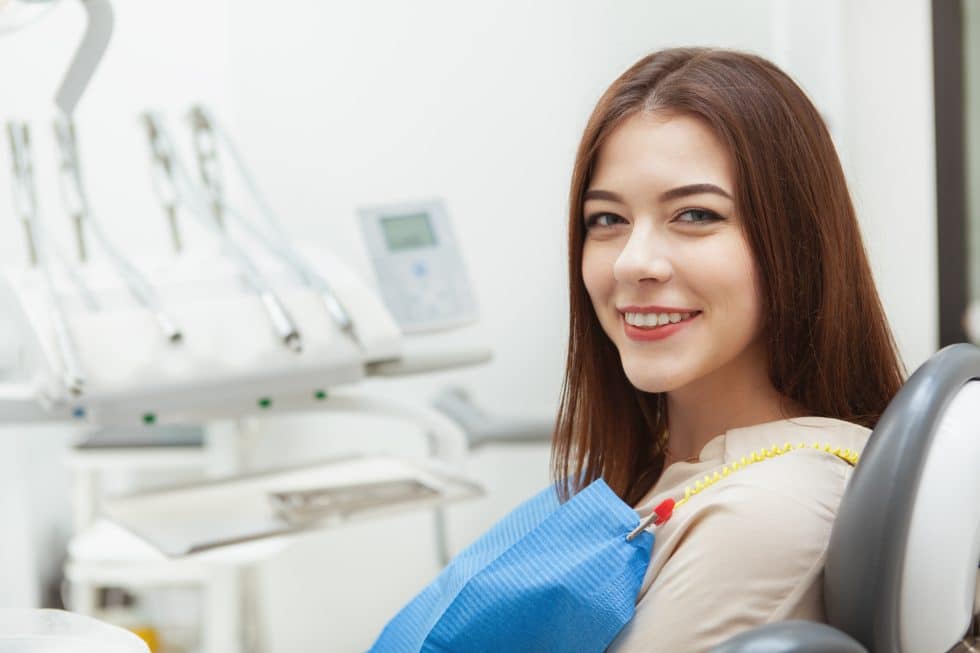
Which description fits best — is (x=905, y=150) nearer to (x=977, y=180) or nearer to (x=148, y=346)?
(x=977, y=180)

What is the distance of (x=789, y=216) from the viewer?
1058 mm

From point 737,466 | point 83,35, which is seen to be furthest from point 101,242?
point 737,466

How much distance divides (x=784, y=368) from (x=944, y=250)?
6.56ft

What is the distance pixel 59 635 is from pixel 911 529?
68 cm

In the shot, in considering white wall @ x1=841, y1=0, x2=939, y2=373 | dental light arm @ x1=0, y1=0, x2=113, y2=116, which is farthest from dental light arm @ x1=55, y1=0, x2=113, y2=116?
white wall @ x1=841, y1=0, x2=939, y2=373

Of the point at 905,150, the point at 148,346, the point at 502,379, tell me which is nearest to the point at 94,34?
the point at 148,346

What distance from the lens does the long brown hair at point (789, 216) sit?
1.05 m

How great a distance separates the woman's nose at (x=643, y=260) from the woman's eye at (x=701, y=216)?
4cm

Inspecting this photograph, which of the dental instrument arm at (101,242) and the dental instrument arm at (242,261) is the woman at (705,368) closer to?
the dental instrument arm at (242,261)

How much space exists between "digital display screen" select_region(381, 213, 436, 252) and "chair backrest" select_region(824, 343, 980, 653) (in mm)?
1492

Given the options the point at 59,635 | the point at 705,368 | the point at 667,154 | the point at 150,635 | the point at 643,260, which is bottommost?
the point at 150,635

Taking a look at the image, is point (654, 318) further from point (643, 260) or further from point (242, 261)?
point (242, 261)

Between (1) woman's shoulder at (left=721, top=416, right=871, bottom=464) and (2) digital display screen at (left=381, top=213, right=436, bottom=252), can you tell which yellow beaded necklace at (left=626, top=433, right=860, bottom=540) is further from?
(2) digital display screen at (left=381, top=213, right=436, bottom=252)

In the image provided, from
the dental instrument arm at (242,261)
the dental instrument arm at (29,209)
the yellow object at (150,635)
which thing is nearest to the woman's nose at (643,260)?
the dental instrument arm at (242,261)
